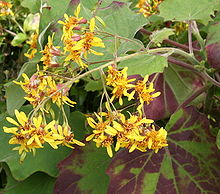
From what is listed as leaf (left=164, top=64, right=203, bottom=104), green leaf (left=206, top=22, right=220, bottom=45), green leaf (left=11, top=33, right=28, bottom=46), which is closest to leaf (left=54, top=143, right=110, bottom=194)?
leaf (left=164, top=64, right=203, bottom=104)

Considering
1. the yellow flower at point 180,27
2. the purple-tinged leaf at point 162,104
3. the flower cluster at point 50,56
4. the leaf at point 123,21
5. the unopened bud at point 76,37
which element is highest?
the unopened bud at point 76,37

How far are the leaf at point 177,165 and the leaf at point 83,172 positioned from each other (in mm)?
84

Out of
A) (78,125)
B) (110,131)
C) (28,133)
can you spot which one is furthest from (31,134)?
(78,125)

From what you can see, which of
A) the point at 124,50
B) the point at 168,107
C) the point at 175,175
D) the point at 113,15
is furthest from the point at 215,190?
the point at 113,15

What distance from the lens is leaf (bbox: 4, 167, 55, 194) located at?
0.91 m

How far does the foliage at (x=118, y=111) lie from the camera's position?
0.63 meters

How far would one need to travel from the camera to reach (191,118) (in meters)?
0.78

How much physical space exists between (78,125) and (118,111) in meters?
0.30

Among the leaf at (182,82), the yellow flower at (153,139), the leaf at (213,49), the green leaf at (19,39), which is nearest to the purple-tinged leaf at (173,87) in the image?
the leaf at (182,82)

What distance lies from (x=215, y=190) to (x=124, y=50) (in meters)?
0.32

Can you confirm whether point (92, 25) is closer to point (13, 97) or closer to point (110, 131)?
point (110, 131)

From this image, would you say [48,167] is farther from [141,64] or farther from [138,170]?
[141,64]

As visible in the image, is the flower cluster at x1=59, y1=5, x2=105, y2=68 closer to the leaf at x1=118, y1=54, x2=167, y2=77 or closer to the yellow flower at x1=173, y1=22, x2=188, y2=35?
the leaf at x1=118, y1=54, x2=167, y2=77

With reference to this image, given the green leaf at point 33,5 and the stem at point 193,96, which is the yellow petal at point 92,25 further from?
the green leaf at point 33,5
